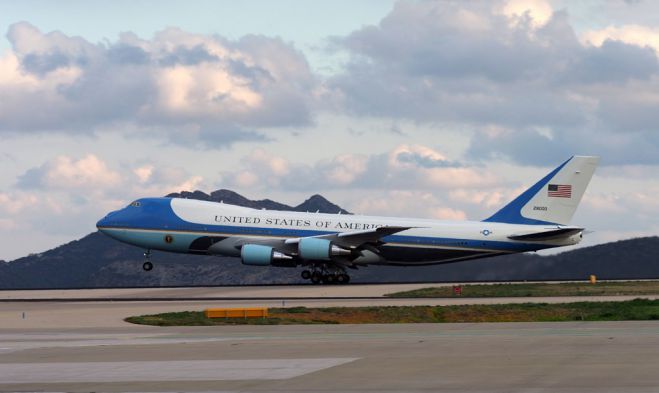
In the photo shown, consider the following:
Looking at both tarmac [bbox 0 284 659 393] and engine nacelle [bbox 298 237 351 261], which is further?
engine nacelle [bbox 298 237 351 261]

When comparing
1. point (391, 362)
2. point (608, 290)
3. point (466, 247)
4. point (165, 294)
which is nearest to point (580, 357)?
point (391, 362)

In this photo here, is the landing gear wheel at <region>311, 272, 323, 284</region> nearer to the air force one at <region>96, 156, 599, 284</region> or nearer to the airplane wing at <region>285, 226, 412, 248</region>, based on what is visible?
the air force one at <region>96, 156, 599, 284</region>

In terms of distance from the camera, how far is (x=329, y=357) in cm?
2655

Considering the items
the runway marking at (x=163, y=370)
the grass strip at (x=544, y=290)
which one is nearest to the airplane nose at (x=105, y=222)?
the grass strip at (x=544, y=290)

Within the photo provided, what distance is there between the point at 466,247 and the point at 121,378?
141 feet

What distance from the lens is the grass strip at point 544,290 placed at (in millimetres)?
53031

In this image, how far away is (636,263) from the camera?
70.5 meters

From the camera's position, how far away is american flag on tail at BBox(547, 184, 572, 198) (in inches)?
2625

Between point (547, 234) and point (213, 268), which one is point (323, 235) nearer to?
point (547, 234)

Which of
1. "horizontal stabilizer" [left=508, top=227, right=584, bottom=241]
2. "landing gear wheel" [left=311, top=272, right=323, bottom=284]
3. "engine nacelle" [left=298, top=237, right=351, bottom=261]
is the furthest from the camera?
"landing gear wheel" [left=311, top=272, right=323, bottom=284]

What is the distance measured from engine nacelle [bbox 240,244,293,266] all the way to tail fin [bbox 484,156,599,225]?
44.1 feet

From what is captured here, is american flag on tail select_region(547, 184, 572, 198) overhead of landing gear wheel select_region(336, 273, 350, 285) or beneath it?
overhead

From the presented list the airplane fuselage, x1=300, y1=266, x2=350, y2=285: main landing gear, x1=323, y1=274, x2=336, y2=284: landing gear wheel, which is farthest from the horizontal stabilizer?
x1=323, y1=274, x2=336, y2=284: landing gear wheel

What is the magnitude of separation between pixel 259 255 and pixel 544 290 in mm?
16406
